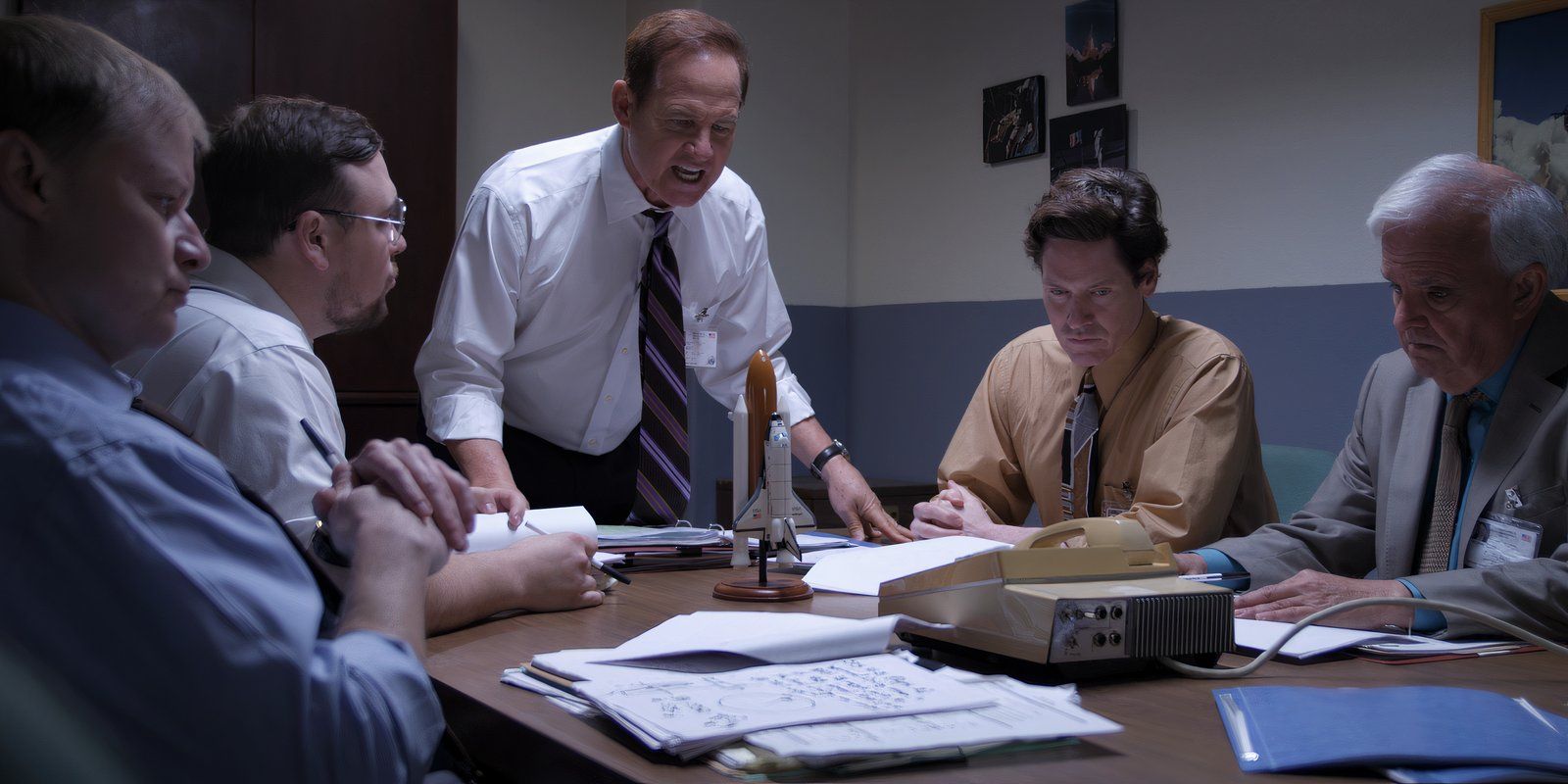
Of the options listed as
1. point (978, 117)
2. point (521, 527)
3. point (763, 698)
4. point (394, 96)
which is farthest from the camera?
point (978, 117)

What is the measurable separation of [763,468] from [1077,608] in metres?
0.68

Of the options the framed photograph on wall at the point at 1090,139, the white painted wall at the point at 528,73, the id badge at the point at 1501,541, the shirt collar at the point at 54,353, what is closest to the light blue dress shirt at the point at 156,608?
the shirt collar at the point at 54,353

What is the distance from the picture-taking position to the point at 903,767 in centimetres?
90

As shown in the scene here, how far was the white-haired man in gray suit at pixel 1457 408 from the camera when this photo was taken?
1.65 meters

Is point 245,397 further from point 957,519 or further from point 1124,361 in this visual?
point 1124,361

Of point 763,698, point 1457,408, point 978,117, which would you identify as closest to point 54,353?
point 763,698

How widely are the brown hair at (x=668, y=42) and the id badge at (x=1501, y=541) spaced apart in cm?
150

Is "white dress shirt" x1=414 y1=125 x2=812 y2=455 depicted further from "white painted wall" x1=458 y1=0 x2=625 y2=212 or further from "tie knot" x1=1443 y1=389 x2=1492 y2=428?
"white painted wall" x1=458 y1=0 x2=625 y2=212

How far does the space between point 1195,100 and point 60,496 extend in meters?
3.47

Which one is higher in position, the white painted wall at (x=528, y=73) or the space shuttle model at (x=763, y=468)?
the white painted wall at (x=528, y=73)

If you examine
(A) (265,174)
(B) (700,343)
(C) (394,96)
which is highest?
(C) (394,96)

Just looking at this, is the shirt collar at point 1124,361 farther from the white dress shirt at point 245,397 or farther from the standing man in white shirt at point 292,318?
the white dress shirt at point 245,397

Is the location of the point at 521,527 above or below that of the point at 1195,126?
below

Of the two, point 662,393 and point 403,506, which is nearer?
point 403,506
